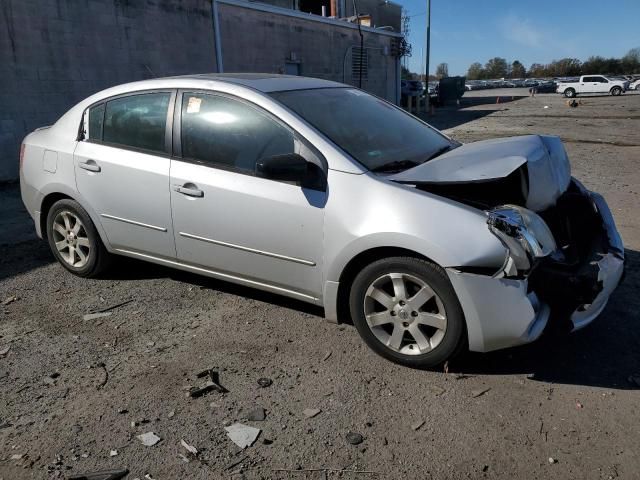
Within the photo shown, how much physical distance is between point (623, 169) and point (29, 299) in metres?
9.69

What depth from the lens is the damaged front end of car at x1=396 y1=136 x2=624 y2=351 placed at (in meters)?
2.74

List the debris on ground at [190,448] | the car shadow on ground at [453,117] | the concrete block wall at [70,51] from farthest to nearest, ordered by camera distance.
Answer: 1. the car shadow on ground at [453,117]
2. the concrete block wall at [70,51]
3. the debris on ground at [190,448]

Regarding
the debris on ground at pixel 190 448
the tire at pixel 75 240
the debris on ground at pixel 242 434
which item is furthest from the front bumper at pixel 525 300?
the tire at pixel 75 240

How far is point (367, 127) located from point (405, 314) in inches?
56.8

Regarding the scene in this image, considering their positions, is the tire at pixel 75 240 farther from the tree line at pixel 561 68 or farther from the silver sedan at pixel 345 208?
the tree line at pixel 561 68

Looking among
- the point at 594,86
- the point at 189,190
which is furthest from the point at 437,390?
the point at 594,86

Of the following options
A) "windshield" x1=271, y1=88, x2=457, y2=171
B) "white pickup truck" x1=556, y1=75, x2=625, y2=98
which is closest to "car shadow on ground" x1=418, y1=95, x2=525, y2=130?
"white pickup truck" x1=556, y1=75, x2=625, y2=98

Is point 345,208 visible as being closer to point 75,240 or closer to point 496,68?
point 75,240

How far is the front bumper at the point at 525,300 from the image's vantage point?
8.98 feet

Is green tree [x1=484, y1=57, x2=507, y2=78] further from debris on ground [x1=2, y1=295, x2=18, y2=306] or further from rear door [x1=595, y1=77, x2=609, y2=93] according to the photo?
debris on ground [x1=2, y1=295, x2=18, y2=306]

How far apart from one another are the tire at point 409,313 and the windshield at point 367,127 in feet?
2.32

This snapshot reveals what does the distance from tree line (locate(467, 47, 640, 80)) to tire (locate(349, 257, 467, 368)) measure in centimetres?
9223

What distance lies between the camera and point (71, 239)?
4559mm

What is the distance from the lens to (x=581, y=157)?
11.3 meters
